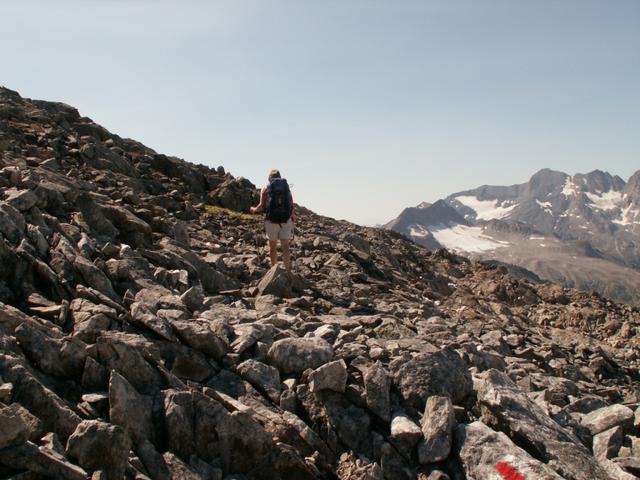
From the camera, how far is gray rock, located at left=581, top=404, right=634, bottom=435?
32.3 feet

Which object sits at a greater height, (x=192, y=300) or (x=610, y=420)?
(x=192, y=300)

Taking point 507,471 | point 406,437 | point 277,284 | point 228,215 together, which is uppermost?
point 228,215

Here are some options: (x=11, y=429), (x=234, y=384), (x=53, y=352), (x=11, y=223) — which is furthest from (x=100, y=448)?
(x=11, y=223)

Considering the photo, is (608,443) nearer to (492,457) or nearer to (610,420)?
(610,420)

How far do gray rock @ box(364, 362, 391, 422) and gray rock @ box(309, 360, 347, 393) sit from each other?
44 centimetres

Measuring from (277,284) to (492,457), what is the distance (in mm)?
9293

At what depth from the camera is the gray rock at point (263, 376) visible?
9.44 metres

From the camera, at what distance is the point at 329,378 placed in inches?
372

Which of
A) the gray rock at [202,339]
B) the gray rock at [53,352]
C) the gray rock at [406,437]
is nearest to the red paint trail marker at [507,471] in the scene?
the gray rock at [406,437]

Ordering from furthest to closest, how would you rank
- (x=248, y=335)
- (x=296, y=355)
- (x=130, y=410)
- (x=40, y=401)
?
1. (x=248, y=335)
2. (x=296, y=355)
3. (x=130, y=410)
4. (x=40, y=401)

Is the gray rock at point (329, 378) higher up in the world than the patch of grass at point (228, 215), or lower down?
lower down

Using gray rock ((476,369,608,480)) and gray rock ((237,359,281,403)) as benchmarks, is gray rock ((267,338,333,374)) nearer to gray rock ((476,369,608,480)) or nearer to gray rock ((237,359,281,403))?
gray rock ((237,359,281,403))

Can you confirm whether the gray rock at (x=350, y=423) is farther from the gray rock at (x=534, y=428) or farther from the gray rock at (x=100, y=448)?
the gray rock at (x=100, y=448)

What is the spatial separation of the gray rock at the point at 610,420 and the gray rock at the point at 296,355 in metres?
5.12
